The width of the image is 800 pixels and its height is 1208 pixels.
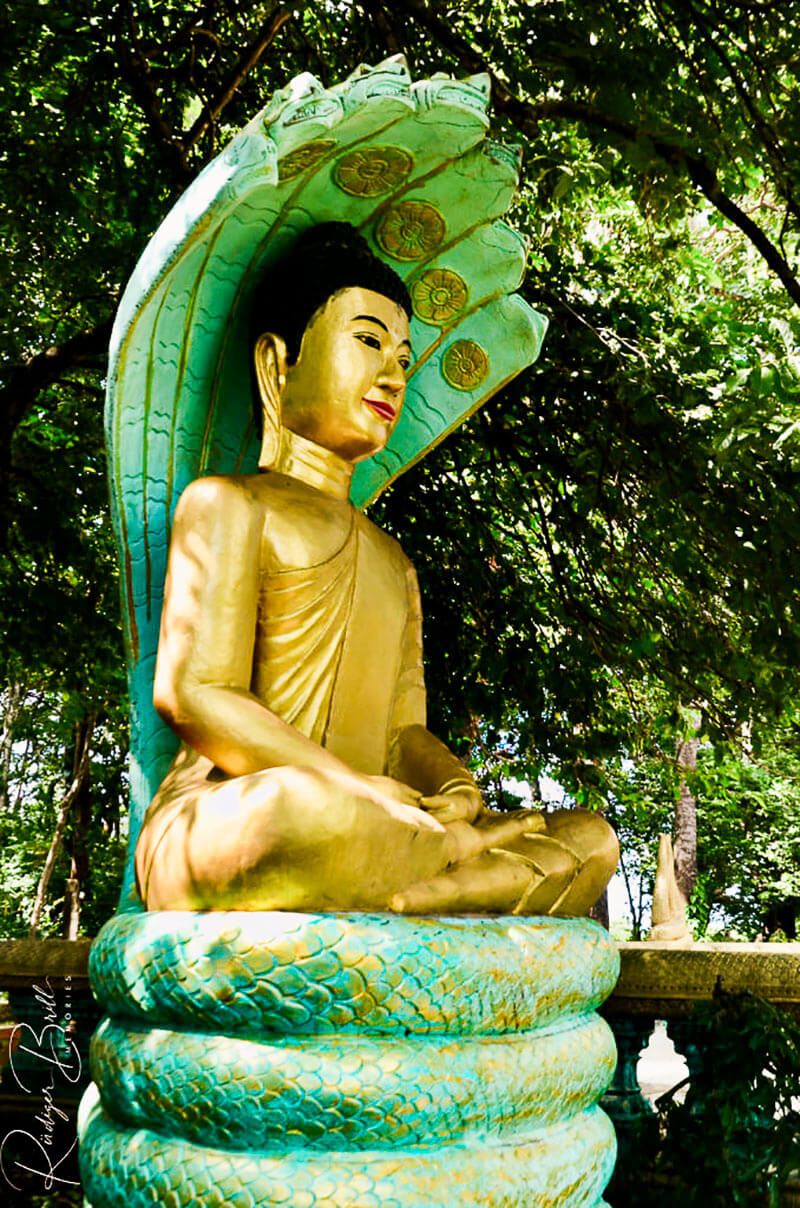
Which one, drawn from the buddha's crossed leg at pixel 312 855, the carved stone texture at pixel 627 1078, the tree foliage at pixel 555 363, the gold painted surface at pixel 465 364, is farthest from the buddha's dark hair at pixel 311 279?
the carved stone texture at pixel 627 1078

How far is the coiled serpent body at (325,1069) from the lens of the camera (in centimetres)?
182

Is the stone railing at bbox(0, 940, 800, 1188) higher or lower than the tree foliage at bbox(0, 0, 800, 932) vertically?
lower

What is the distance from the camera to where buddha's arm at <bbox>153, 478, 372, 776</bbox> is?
86.7 inches

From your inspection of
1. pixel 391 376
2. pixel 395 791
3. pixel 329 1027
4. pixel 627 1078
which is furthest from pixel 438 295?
pixel 627 1078

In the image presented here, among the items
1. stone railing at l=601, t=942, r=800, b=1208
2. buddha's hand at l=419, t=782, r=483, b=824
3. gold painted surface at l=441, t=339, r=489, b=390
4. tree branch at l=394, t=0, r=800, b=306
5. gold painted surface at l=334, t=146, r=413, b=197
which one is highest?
tree branch at l=394, t=0, r=800, b=306

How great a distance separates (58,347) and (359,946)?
148 inches

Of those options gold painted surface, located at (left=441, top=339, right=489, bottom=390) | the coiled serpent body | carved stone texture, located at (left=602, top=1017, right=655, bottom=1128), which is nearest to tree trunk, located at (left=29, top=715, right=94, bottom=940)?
carved stone texture, located at (left=602, top=1017, right=655, bottom=1128)

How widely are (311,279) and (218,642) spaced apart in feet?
3.24

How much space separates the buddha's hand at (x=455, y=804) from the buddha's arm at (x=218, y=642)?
215mm

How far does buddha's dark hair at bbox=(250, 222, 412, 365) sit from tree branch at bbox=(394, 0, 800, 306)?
1350 mm

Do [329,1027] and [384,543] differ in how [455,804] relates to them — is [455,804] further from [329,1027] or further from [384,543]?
[384,543]

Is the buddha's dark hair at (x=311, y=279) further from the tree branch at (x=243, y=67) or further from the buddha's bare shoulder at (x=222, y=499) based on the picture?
the tree branch at (x=243, y=67)

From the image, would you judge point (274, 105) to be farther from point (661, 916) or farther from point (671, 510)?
point (661, 916)
